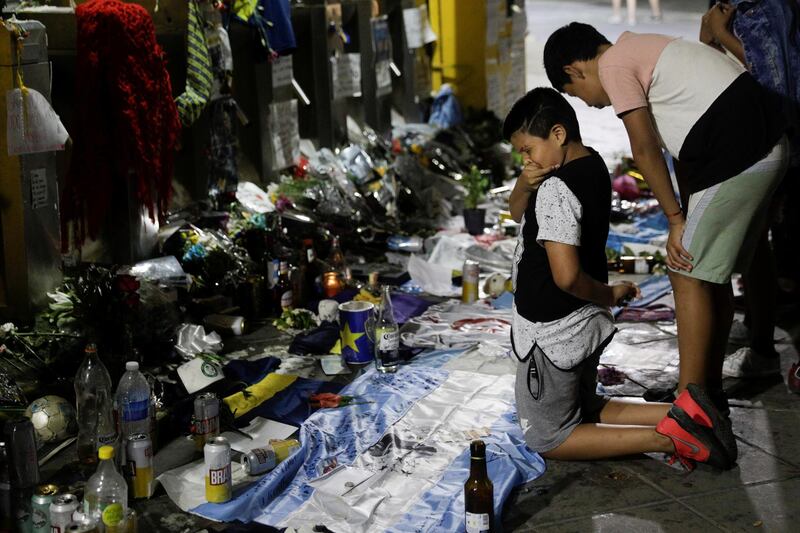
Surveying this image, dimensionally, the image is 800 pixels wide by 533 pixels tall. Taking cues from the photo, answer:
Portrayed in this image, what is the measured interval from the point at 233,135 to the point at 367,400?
11.1ft

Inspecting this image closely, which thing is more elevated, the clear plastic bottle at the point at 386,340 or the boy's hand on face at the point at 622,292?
the boy's hand on face at the point at 622,292

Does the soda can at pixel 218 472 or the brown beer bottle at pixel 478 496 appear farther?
the soda can at pixel 218 472

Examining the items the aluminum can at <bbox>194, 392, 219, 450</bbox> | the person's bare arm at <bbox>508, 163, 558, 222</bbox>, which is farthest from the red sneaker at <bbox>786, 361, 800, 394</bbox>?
the aluminum can at <bbox>194, 392, 219, 450</bbox>

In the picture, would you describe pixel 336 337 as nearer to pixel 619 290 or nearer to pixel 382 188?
pixel 619 290

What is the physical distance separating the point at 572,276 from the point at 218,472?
1.71 metres

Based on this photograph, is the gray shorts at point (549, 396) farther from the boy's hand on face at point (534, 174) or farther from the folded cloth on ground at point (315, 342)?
the folded cloth on ground at point (315, 342)

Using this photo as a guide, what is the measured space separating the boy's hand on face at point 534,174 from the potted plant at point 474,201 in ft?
15.2

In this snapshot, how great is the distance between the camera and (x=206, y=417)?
486 centimetres

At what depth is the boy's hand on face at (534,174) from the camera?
4480 mm

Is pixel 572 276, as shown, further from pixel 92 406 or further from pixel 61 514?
pixel 92 406

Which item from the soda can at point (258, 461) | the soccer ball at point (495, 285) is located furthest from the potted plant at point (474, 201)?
the soda can at point (258, 461)

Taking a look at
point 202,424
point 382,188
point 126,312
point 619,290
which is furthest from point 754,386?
point 382,188

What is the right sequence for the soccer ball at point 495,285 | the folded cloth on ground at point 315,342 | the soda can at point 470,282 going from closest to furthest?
the folded cloth on ground at point 315,342, the soda can at point 470,282, the soccer ball at point 495,285

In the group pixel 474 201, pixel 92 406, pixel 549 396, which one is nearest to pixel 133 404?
pixel 92 406
